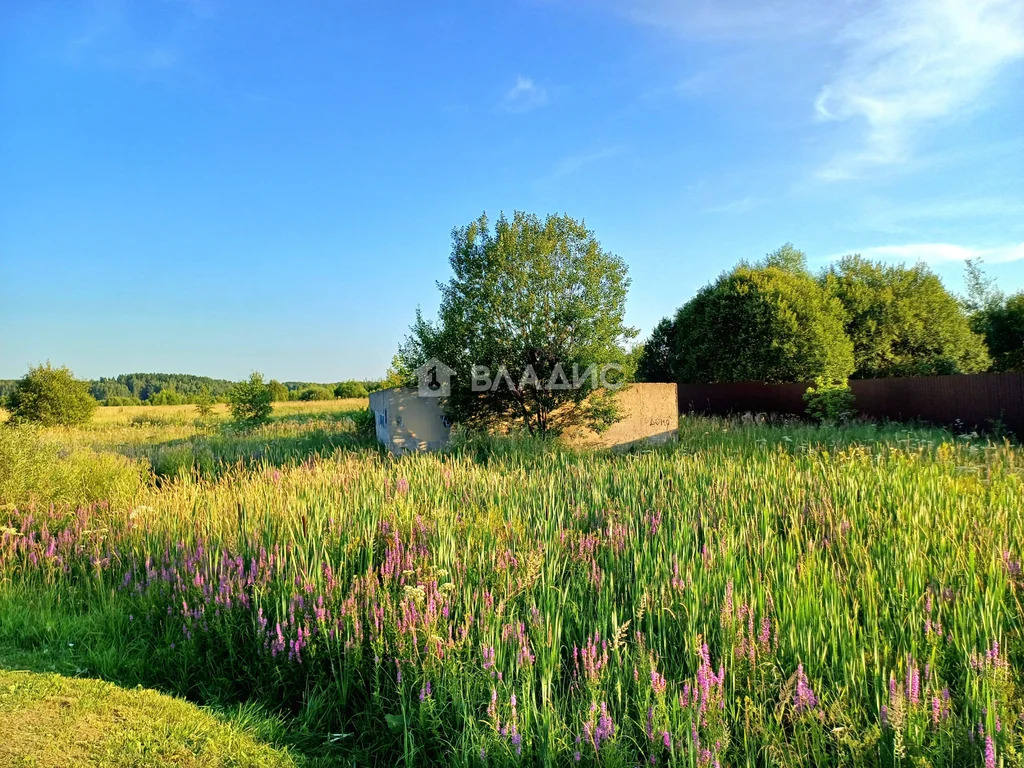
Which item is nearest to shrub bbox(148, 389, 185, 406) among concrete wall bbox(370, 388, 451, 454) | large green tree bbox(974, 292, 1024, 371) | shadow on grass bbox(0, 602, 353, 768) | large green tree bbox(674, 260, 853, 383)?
Answer: large green tree bbox(674, 260, 853, 383)

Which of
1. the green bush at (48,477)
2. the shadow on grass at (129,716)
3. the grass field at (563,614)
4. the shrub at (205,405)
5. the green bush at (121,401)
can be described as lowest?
the shadow on grass at (129,716)

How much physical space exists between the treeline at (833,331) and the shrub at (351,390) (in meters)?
29.0

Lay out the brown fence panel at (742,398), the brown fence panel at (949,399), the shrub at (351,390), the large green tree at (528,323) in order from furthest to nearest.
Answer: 1. the shrub at (351,390)
2. the brown fence panel at (742,398)
3. the brown fence panel at (949,399)
4. the large green tree at (528,323)

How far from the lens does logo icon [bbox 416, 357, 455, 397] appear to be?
11.7m

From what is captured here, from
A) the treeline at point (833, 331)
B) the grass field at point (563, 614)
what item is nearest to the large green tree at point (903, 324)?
the treeline at point (833, 331)

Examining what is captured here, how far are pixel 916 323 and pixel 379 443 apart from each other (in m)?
22.6

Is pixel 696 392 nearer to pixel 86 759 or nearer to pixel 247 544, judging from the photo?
pixel 247 544

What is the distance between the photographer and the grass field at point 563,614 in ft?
7.72

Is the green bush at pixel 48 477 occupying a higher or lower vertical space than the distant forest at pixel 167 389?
lower

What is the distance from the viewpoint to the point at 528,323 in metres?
11.3

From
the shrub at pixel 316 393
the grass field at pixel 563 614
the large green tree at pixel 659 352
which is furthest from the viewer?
the shrub at pixel 316 393

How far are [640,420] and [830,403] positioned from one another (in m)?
Result: 7.12

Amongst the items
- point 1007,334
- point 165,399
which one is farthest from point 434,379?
point 165,399

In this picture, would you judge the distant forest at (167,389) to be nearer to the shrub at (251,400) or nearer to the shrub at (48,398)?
the shrub at (48,398)
